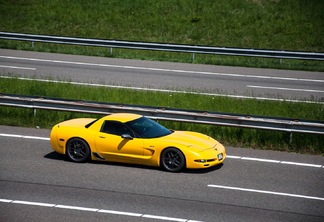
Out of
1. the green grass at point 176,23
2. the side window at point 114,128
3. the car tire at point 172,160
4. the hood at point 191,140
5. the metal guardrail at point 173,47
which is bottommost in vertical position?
the car tire at point 172,160

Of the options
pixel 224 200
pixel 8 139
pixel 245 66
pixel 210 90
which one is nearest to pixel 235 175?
pixel 224 200

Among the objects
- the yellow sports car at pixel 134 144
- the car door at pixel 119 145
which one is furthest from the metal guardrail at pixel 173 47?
the car door at pixel 119 145

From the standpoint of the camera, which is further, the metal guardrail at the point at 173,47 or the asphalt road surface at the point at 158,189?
the metal guardrail at the point at 173,47

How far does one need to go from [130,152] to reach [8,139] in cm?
389

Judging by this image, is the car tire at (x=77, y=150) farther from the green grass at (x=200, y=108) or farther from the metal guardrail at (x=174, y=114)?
the green grass at (x=200, y=108)

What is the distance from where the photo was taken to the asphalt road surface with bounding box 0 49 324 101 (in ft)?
77.0

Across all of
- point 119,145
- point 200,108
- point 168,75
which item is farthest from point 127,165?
point 168,75

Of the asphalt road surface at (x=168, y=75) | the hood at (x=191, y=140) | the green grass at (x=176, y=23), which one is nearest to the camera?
the hood at (x=191, y=140)

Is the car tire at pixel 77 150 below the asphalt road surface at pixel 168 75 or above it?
below

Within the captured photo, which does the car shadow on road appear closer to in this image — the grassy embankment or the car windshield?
the car windshield

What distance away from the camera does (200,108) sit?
1948 cm

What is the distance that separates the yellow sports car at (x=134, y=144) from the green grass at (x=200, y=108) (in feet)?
7.48

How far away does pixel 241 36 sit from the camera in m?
32.3

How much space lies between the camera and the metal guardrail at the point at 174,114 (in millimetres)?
16250
